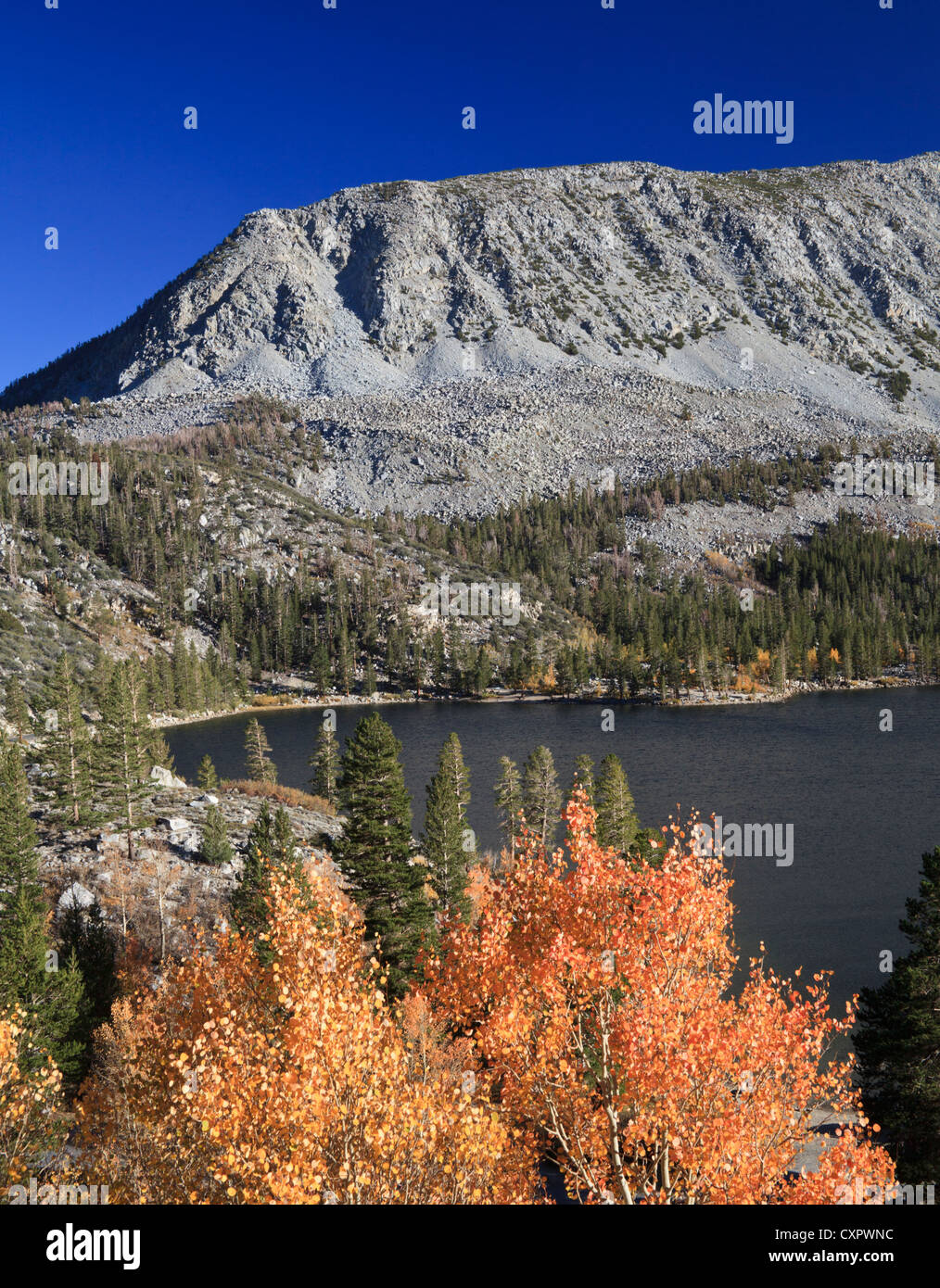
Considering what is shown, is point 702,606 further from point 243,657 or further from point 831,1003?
point 831,1003

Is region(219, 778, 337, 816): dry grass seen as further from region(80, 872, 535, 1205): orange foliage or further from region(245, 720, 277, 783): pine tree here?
region(80, 872, 535, 1205): orange foliage

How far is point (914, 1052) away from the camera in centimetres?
2469

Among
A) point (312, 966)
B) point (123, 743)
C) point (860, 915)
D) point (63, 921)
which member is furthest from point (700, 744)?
point (312, 966)

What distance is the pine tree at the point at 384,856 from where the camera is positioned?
33750 millimetres

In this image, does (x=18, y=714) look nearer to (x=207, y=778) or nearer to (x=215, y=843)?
(x=207, y=778)

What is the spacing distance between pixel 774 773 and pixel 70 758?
6970cm

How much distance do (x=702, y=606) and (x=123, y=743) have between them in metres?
168

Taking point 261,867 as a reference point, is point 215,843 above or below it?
below

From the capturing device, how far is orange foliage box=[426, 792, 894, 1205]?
15859 mm

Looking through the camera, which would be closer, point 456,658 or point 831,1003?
point 831,1003

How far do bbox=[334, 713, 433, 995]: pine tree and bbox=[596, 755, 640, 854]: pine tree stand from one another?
14933mm

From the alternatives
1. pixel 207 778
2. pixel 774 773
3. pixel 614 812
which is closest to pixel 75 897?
pixel 207 778

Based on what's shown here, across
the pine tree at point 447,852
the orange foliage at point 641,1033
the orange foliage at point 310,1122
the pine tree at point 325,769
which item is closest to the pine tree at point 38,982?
the orange foliage at point 310,1122

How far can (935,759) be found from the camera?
85.6 m
